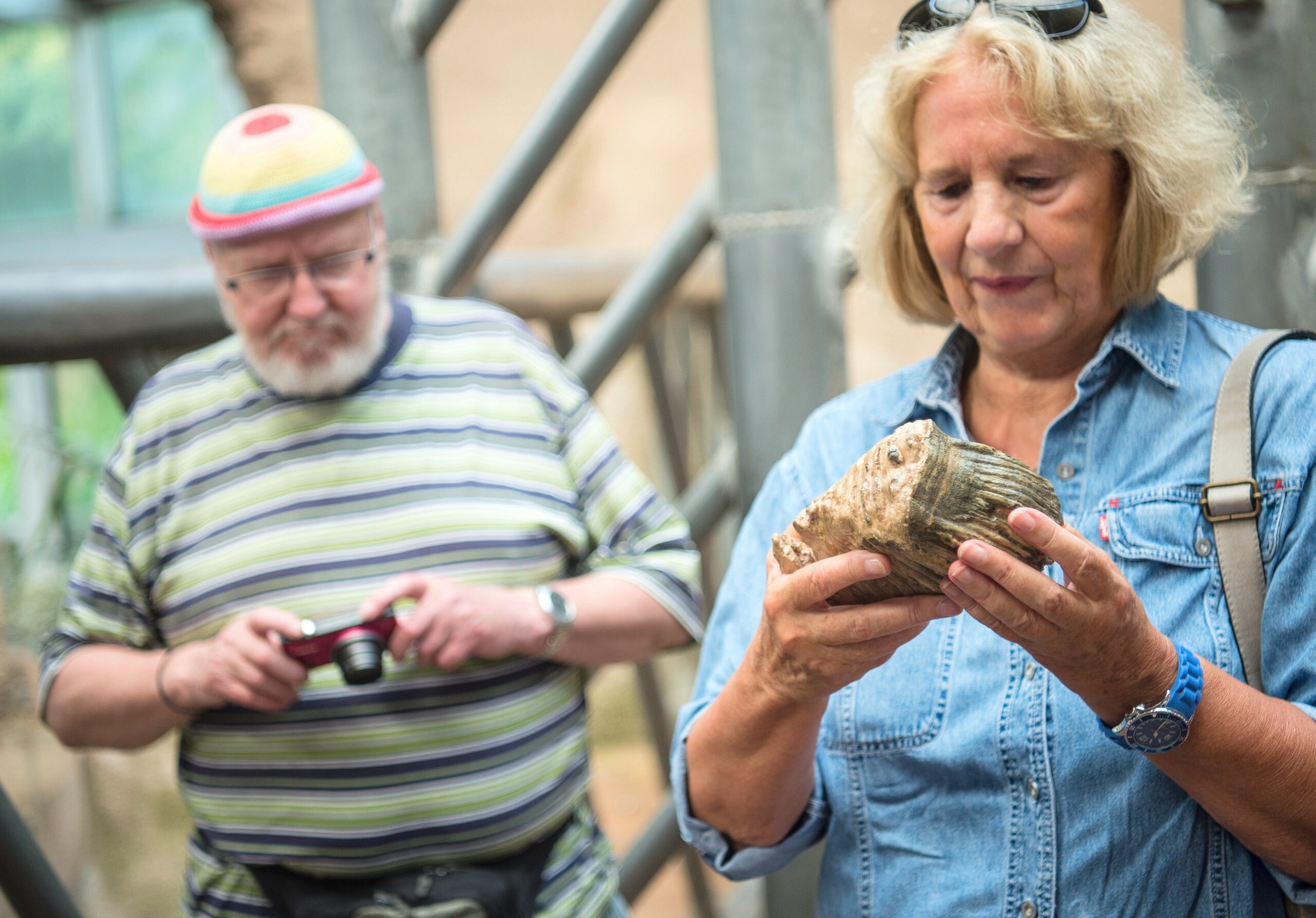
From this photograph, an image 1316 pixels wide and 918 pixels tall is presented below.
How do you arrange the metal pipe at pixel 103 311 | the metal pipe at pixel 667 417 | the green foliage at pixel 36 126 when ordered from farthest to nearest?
1. the green foliage at pixel 36 126
2. the metal pipe at pixel 667 417
3. the metal pipe at pixel 103 311

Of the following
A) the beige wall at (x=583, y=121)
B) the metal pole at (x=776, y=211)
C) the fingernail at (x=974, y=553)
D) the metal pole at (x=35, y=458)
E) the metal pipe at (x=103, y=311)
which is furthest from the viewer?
the beige wall at (x=583, y=121)

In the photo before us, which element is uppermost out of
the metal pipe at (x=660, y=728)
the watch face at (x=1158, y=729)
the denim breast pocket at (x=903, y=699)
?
the watch face at (x=1158, y=729)

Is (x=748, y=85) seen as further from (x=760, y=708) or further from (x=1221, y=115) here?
(x=760, y=708)

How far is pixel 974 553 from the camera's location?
3.38 feet

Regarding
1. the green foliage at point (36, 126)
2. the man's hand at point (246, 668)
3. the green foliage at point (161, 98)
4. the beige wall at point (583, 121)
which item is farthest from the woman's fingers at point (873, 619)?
the green foliage at point (36, 126)

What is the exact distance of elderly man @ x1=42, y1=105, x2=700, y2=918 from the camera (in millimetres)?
1734

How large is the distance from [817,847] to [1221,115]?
1.28 meters

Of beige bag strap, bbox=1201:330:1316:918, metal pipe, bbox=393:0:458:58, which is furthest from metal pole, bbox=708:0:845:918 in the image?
beige bag strap, bbox=1201:330:1316:918

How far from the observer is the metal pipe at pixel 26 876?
1827 mm

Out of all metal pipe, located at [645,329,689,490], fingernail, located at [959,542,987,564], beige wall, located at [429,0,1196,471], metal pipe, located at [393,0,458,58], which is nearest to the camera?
fingernail, located at [959,542,987,564]

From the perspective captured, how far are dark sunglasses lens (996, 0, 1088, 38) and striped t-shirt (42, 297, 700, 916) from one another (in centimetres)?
87

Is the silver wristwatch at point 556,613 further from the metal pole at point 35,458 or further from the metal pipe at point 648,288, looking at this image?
the metal pole at point 35,458

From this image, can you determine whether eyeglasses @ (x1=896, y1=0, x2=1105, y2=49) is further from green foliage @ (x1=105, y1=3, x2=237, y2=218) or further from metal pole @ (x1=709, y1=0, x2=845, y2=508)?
green foliage @ (x1=105, y1=3, x2=237, y2=218)

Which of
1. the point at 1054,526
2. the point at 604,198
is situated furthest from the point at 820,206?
the point at 604,198
